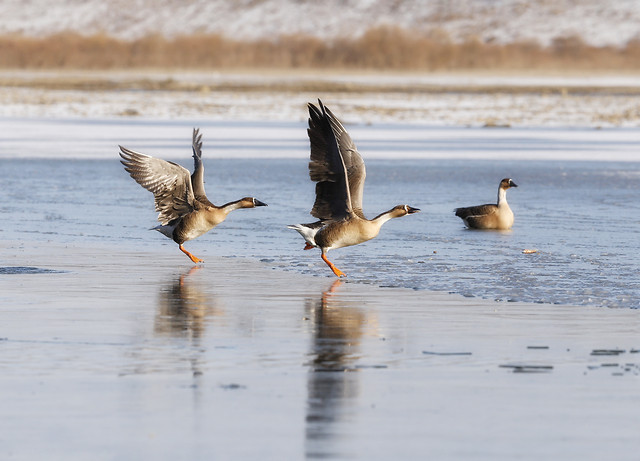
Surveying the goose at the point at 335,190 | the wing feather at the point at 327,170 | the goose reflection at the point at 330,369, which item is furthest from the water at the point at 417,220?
the goose reflection at the point at 330,369

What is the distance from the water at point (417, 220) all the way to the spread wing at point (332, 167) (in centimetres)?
58

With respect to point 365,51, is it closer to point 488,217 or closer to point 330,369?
point 488,217

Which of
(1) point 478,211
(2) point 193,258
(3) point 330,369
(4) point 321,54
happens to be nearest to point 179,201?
(2) point 193,258

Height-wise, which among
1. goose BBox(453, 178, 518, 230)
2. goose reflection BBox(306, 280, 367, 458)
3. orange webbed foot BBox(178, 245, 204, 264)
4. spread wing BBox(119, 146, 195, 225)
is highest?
spread wing BBox(119, 146, 195, 225)

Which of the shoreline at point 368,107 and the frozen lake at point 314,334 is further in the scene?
the shoreline at point 368,107

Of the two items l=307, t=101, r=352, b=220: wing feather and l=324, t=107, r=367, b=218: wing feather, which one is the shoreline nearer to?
l=324, t=107, r=367, b=218: wing feather

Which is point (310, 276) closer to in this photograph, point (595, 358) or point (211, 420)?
point (595, 358)

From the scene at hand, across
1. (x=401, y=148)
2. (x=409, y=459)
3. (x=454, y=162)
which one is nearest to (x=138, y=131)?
(x=401, y=148)

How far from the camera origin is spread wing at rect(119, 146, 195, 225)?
1285 centimetres

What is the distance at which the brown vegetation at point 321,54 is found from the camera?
500ft

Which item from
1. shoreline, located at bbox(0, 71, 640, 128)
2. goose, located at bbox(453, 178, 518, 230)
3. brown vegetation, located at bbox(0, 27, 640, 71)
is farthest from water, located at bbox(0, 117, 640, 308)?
brown vegetation, located at bbox(0, 27, 640, 71)

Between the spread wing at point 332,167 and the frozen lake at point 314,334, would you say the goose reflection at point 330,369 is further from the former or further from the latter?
the spread wing at point 332,167

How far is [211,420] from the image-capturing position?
266 inches

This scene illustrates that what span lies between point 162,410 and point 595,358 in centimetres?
266
